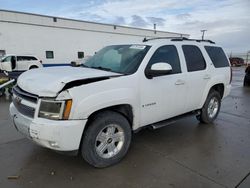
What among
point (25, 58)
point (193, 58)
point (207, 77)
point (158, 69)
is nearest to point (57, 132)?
point (158, 69)

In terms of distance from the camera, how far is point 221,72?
483 cm

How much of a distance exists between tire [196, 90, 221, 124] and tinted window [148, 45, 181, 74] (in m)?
1.45

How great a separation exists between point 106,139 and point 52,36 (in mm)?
23252

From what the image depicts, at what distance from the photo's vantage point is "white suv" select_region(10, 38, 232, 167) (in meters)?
2.48

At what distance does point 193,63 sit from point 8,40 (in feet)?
69.8

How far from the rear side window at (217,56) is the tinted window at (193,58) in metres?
0.42

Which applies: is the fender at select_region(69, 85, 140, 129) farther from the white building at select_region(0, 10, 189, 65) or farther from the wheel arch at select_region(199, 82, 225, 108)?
the white building at select_region(0, 10, 189, 65)

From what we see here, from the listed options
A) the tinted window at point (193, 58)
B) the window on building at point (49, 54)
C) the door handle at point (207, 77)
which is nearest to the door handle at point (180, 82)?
the tinted window at point (193, 58)

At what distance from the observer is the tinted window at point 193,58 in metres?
4.05

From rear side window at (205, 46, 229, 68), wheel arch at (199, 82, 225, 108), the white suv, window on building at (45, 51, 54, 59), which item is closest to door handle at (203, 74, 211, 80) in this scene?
the white suv

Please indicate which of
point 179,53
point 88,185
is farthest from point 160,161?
point 179,53

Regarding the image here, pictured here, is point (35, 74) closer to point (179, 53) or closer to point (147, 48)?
point (147, 48)

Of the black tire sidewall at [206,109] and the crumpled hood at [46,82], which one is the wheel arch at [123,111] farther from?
the black tire sidewall at [206,109]

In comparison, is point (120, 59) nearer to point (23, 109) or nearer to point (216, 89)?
point (23, 109)
